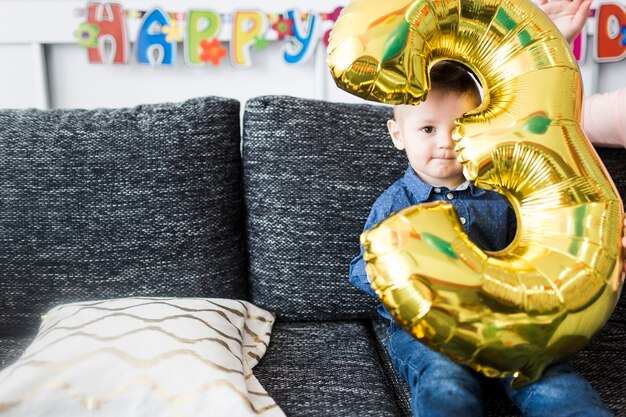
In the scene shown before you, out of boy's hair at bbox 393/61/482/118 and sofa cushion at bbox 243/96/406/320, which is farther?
sofa cushion at bbox 243/96/406/320

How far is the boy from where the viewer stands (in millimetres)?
822

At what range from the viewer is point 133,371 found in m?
0.89

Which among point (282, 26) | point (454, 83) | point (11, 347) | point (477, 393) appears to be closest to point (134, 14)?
point (282, 26)

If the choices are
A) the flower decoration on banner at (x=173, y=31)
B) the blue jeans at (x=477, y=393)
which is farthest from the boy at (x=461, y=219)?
the flower decoration on banner at (x=173, y=31)

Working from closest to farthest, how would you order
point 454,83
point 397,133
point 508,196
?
point 508,196 < point 454,83 < point 397,133

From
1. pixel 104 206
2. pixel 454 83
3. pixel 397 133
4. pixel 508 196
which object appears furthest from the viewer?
pixel 104 206

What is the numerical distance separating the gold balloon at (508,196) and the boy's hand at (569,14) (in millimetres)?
491

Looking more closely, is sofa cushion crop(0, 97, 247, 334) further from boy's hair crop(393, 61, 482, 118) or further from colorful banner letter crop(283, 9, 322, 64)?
colorful banner letter crop(283, 9, 322, 64)

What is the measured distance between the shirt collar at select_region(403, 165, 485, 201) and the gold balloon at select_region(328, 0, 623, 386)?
0.24 m

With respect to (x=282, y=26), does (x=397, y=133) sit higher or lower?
lower

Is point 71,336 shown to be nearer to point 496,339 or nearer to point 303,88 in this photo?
point 496,339

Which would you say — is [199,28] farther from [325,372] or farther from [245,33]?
[325,372]

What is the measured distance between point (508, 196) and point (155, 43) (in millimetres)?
1260

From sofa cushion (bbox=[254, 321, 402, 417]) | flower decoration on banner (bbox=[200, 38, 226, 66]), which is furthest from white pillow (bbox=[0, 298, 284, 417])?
flower decoration on banner (bbox=[200, 38, 226, 66])
